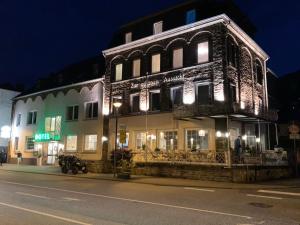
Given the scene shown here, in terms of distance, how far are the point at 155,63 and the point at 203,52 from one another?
4560mm

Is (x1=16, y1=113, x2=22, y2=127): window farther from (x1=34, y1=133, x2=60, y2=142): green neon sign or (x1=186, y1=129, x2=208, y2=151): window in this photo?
(x1=186, y1=129, x2=208, y2=151): window

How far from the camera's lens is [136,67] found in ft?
91.1

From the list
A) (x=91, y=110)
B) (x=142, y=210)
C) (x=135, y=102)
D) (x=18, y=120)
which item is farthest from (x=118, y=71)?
(x=142, y=210)

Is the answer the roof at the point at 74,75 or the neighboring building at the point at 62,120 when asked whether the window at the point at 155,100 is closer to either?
the neighboring building at the point at 62,120

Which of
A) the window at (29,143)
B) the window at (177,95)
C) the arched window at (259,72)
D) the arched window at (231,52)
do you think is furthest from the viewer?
the window at (29,143)

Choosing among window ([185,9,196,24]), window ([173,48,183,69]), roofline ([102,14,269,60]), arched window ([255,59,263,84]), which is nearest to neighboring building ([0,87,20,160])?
roofline ([102,14,269,60])

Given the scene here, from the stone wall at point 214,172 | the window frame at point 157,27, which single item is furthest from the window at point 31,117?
the window frame at point 157,27

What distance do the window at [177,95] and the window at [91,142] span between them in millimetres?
9156

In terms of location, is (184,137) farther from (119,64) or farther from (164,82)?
(119,64)

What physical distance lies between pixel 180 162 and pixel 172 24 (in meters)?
11.3

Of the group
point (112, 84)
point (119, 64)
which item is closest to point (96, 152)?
point (112, 84)

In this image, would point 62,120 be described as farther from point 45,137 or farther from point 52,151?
point 52,151

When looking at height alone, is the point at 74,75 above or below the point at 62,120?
above

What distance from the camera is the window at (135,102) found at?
26.8 metres
